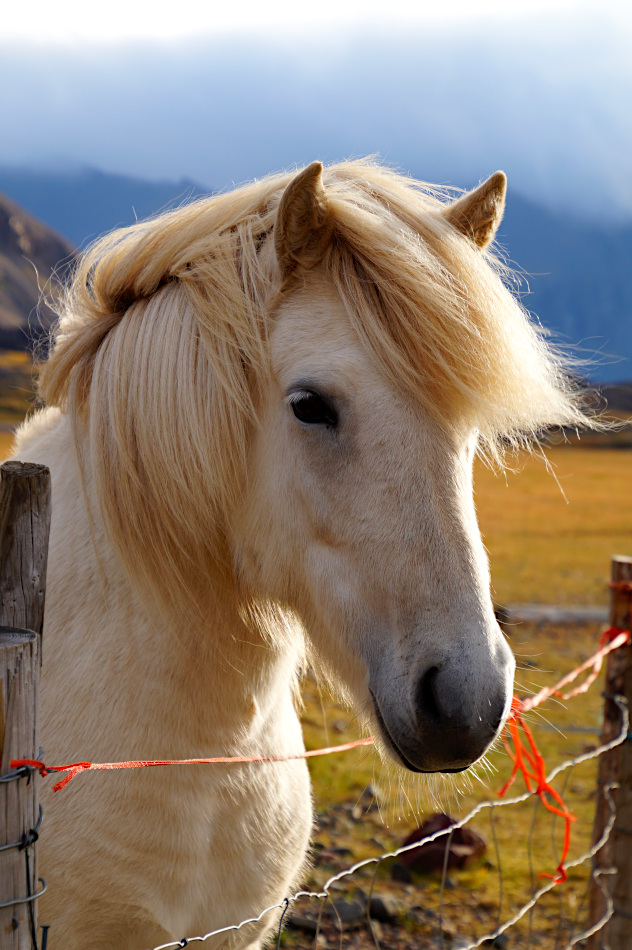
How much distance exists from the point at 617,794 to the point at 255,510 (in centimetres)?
231

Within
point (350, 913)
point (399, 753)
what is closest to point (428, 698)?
point (399, 753)

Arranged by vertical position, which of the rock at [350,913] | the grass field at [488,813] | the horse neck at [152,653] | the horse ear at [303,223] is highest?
the horse ear at [303,223]

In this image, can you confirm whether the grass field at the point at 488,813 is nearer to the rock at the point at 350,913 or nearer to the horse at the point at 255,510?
the rock at the point at 350,913

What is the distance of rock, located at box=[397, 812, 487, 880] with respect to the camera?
4379mm

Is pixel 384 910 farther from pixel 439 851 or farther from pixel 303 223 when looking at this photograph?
pixel 303 223

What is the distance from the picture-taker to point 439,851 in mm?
4375

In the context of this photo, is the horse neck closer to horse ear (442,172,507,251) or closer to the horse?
the horse

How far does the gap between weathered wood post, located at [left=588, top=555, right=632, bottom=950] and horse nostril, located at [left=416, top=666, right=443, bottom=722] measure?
1.94 metres

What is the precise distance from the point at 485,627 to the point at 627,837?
7.25ft

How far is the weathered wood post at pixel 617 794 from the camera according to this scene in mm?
3023

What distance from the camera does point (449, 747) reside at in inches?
58.2

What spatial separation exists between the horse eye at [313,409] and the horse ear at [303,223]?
348 millimetres

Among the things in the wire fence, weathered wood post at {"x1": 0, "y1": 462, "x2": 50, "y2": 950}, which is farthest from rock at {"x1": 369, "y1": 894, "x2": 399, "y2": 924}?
weathered wood post at {"x1": 0, "y1": 462, "x2": 50, "y2": 950}

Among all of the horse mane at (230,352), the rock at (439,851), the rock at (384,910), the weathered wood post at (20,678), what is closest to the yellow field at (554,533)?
the horse mane at (230,352)
